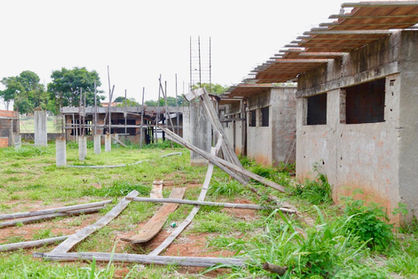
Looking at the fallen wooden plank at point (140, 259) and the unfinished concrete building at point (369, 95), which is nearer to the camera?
the fallen wooden plank at point (140, 259)

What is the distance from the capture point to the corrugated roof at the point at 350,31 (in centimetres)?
409

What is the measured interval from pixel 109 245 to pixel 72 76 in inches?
1317

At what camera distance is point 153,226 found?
18.3 ft

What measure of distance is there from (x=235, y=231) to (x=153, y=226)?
129 cm

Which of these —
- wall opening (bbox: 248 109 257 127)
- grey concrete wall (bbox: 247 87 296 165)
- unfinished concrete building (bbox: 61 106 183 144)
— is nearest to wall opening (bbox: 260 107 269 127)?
wall opening (bbox: 248 109 257 127)

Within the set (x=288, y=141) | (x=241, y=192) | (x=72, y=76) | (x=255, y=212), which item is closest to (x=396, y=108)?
(x=255, y=212)

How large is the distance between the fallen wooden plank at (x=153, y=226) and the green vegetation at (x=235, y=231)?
136mm

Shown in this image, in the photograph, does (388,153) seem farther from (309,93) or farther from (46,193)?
(46,193)

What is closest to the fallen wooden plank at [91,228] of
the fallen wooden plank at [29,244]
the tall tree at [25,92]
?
the fallen wooden plank at [29,244]

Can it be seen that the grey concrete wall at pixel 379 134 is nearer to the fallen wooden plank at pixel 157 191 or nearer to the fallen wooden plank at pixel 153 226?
the fallen wooden plank at pixel 153 226

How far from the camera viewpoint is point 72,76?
3509 cm

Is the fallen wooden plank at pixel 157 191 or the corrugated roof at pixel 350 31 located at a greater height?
the corrugated roof at pixel 350 31

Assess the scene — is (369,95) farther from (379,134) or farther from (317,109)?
(379,134)

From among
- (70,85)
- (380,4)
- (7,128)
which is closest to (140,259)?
(380,4)
